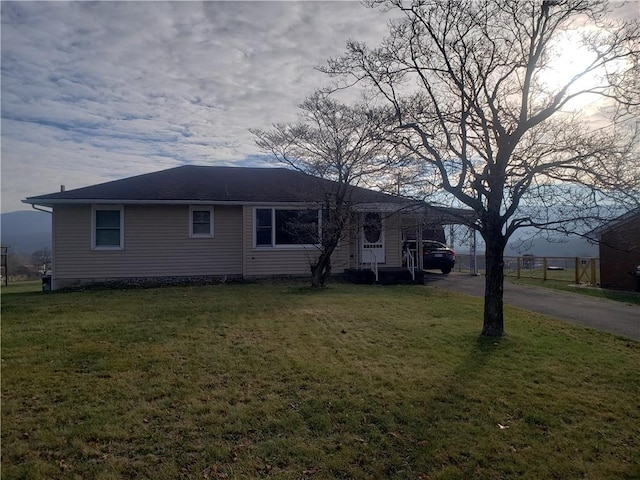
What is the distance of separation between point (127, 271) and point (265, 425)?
40.9ft

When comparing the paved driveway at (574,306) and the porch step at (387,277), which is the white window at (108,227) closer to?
the porch step at (387,277)

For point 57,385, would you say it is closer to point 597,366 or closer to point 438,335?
point 438,335

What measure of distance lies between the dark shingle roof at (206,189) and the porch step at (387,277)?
2613 mm

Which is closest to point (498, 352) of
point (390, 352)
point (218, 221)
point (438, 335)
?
point (438, 335)

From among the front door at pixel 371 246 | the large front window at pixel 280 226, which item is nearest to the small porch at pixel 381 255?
the front door at pixel 371 246

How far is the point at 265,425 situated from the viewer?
4184mm

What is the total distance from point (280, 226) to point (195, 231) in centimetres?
296

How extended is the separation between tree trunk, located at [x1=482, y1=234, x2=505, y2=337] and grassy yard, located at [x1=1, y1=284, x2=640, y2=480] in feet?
1.15

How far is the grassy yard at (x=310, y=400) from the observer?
3.64 metres

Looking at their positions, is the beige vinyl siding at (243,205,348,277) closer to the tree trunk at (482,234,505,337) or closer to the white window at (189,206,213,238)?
the white window at (189,206,213,238)

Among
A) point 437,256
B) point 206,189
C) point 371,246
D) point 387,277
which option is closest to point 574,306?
point 387,277

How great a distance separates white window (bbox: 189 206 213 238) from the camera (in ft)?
51.5

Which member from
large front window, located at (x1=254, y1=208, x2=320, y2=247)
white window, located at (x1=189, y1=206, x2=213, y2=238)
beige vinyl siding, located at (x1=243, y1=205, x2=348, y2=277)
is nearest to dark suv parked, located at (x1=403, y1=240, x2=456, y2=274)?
beige vinyl siding, located at (x1=243, y1=205, x2=348, y2=277)

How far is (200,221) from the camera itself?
624 inches
